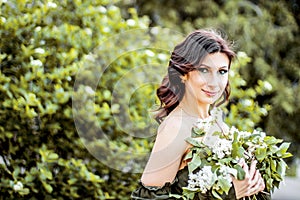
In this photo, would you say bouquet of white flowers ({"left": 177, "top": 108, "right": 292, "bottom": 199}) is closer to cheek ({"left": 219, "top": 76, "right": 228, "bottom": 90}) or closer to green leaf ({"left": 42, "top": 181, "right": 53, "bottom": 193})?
cheek ({"left": 219, "top": 76, "right": 228, "bottom": 90})

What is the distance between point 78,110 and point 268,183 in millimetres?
1646

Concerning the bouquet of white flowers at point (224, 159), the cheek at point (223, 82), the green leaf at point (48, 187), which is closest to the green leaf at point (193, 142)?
the bouquet of white flowers at point (224, 159)

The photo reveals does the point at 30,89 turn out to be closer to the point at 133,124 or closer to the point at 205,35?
the point at 133,124

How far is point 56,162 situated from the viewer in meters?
3.64

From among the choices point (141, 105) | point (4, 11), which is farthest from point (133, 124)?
point (4, 11)

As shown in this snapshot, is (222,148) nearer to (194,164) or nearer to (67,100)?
(194,164)

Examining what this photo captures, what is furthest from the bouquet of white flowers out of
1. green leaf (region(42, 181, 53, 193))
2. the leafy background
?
green leaf (region(42, 181, 53, 193))

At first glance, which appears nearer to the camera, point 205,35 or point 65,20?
point 205,35

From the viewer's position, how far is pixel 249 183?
206 cm

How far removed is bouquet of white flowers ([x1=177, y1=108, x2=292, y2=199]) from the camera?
2037 mm

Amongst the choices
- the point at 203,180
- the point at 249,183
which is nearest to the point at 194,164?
the point at 203,180

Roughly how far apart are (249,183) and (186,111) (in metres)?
0.34

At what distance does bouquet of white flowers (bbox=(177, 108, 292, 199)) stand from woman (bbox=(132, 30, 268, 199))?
3 cm

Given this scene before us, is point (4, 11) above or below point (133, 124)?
above
